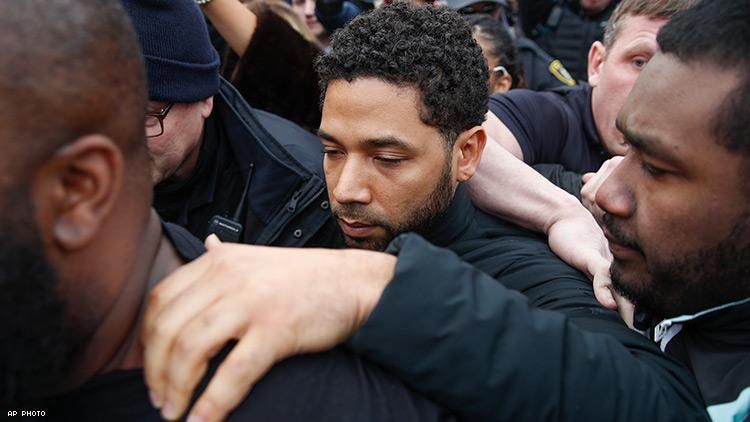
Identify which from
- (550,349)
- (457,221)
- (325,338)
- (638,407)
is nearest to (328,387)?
(325,338)

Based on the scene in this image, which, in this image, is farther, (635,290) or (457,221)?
(457,221)

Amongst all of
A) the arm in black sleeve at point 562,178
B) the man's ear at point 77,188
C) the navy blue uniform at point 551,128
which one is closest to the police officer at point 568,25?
the navy blue uniform at point 551,128

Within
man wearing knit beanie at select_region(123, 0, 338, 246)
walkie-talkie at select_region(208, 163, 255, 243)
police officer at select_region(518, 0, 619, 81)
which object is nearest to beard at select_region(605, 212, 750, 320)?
→ man wearing knit beanie at select_region(123, 0, 338, 246)

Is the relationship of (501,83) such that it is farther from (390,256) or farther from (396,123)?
(390,256)

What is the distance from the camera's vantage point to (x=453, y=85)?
2322 mm

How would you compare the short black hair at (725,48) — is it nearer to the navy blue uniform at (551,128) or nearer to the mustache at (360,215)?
the mustache at (360,215)

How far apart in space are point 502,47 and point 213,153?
2.05 metres

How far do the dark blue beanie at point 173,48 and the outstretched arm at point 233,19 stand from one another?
630mm

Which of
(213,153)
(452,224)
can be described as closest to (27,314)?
(452,224)

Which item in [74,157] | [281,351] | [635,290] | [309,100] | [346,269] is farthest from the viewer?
[309,100]

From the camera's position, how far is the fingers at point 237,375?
102cm

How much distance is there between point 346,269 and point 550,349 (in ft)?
1.20

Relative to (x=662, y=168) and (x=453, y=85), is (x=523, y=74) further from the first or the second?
(x=662, y=168)

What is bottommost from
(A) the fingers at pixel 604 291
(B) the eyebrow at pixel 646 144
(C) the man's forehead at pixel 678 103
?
(A) the fingers at pixel 604 291
